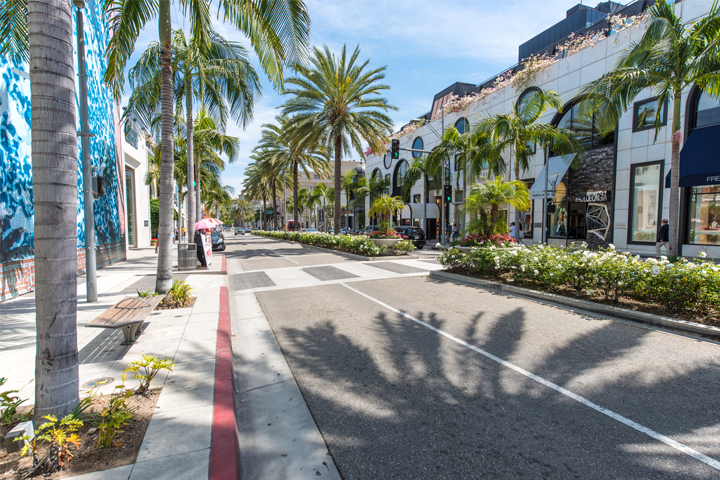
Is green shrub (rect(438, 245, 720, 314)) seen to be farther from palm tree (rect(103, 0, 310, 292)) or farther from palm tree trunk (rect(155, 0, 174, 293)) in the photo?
palm tree trunk (rect(155, 0, 174, 293))

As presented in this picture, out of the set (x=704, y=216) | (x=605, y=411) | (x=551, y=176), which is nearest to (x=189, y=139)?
(x=605, y=411)

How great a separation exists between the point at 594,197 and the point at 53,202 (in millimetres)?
25619

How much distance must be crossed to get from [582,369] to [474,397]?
1.74 metres

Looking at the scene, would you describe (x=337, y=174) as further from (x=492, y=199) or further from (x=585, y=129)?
(x=585, y=129)

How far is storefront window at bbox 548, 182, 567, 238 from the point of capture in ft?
79.9

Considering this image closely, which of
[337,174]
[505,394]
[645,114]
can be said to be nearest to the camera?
[505,394]

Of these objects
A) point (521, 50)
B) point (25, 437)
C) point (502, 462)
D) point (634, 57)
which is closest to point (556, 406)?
point (502, 462)

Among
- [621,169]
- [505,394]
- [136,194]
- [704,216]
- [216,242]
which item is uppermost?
[621,169]

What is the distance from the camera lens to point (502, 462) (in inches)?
118

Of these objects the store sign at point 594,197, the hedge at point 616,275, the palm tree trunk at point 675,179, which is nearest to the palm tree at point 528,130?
the store sign at point 594,197

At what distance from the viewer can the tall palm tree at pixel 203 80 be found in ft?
40.1

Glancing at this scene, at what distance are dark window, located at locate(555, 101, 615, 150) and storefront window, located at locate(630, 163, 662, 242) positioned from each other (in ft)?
8.54

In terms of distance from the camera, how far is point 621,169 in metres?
20.7

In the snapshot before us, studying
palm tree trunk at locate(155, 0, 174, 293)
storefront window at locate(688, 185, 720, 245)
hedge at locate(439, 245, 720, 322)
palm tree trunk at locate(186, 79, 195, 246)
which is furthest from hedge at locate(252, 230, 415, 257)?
storefront window at locate(688, 185, 720, 245)
